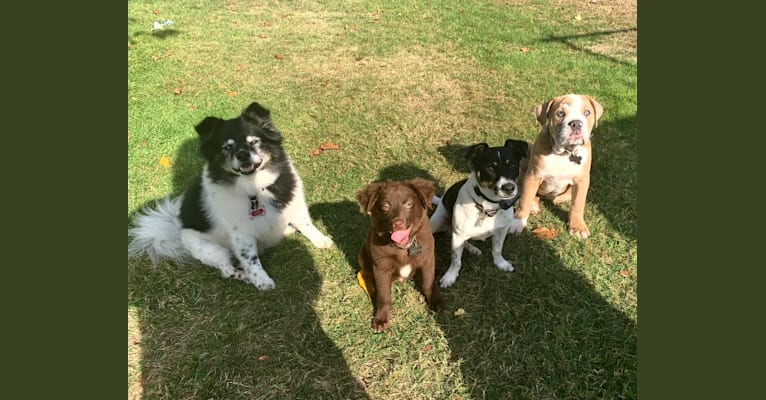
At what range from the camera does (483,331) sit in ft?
11.6

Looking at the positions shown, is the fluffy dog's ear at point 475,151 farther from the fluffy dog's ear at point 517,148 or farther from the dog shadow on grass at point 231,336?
the dog shadow on grass at point 231,336

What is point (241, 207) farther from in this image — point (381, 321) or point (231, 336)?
point (381, 321)

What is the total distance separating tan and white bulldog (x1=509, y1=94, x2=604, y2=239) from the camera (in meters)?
3.90

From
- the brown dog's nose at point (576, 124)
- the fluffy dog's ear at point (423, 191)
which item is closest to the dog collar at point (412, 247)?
the fluffy dog's ear at point (423, 191)

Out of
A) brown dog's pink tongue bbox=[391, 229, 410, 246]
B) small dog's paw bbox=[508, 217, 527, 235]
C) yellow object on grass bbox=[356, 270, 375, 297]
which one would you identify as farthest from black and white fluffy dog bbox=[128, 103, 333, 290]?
small dog's paw bbox=[508, 217, 527, 235]

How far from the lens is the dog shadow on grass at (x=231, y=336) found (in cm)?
331

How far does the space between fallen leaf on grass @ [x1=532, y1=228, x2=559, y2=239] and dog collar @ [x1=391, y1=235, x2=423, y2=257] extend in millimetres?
1588

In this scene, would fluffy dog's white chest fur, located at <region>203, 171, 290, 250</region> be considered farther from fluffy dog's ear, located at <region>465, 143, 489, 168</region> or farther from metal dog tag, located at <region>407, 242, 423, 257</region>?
fluffy dog's ear, located at <region>465, 143, 489, 168</region>

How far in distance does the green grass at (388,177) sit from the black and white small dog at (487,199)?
24 cm

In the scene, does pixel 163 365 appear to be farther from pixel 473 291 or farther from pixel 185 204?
pixel 473 291

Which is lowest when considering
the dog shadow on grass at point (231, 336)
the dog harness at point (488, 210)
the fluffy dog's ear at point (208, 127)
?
the dog shadow on grass at point (231, 336)

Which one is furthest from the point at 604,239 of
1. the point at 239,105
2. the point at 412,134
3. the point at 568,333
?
the point at 239,105

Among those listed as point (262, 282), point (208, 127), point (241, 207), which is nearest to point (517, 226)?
point (262, 282)

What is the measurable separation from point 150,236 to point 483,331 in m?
3.32
